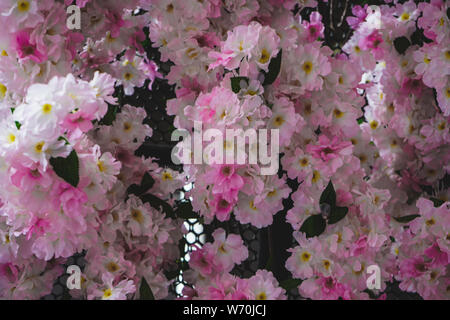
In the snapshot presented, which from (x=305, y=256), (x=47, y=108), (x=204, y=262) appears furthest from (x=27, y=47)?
(x=305, y=256)

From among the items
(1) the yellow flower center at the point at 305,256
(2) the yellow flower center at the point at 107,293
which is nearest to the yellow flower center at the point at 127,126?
(2) the yellow flower center at the point at 107,293

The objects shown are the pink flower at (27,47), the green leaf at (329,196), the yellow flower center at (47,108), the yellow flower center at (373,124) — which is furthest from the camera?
the yellow flower center at (373,124)

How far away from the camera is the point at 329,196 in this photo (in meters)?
1.27

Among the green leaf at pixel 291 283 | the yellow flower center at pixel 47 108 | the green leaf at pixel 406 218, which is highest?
the yellow flower center at pixel 47 108

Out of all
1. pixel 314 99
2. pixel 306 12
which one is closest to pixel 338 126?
pixel 314 99

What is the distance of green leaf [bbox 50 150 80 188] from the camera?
1.00 metres

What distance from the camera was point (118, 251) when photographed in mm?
1261

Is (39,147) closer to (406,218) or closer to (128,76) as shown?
(128,76)

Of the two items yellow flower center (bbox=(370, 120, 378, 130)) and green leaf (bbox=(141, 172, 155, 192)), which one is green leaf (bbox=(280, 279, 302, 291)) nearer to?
green leaf (bbox=(141, 172, 155, 192))

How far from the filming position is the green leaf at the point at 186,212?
4.46 feet

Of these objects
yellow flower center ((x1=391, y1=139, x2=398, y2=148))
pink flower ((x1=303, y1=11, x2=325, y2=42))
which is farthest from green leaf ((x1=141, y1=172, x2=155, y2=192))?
yellow flower center ((x1=391, y1=139, x2=398, y2=148))

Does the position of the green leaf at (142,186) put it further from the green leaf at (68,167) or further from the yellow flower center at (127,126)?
the green leaf at (68,167)

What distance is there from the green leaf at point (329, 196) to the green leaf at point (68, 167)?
0.51 meters
